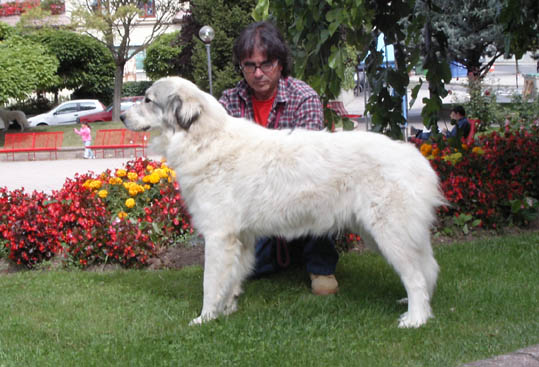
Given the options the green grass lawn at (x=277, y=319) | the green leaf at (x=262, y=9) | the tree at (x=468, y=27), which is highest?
the tree at (x=468, y=27)

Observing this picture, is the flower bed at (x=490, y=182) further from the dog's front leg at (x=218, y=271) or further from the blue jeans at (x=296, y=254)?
Answer: the dog's front leg at (x=218, y=271)

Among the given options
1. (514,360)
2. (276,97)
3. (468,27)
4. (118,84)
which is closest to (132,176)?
(276,97)

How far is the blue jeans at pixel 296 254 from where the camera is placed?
4895mm

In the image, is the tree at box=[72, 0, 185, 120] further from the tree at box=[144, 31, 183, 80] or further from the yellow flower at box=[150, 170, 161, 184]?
the yellow flower at box=[150, 170, 161, 184]

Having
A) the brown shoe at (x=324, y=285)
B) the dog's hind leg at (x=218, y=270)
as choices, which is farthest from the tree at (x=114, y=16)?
the dog's hind leg at (x=218, y=270)

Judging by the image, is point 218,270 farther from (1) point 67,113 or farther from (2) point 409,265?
(1) point 67,113

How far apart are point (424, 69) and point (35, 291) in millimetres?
4227

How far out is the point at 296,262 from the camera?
5.55 m

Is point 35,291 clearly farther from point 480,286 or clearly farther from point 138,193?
point 480,286

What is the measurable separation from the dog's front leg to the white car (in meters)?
28.6

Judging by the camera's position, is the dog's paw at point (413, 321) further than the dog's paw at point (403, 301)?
No

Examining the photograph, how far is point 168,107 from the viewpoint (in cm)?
411

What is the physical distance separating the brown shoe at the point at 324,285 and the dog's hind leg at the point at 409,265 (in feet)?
2.84

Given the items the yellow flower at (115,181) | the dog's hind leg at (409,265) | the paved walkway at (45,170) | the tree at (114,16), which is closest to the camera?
the dog's hind leg at (409,265)
